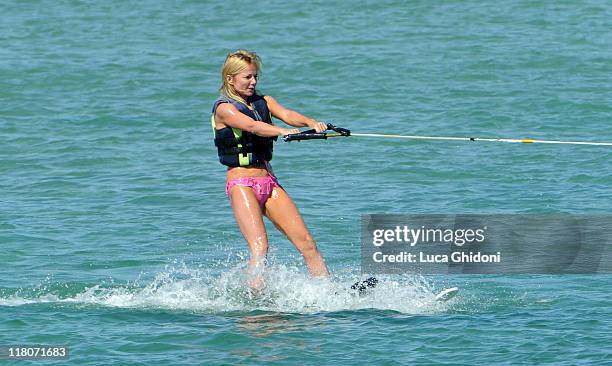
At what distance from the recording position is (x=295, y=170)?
15.6 metres

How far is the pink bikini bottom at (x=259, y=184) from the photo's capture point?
9.80 metres

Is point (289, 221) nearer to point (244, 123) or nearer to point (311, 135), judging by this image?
point (311, 135)

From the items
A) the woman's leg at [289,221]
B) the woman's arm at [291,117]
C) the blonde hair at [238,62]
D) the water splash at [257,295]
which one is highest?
the blonde hair at [238,62]

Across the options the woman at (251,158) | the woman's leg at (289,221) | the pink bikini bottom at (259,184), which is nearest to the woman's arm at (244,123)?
Result: the woman at (251,158)

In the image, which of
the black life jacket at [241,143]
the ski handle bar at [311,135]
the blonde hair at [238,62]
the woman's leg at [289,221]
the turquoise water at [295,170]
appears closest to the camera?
the turquoise water at [295,170]

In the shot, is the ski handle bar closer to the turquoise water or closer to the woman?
the woman

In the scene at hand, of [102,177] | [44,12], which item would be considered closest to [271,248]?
[102,177]

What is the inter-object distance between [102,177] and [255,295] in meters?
5.86

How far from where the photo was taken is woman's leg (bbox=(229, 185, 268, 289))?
32.1 ft

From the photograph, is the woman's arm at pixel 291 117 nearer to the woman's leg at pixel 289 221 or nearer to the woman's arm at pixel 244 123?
the woman's arm at pixel 244 123

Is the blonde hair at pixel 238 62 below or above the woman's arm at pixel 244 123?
above

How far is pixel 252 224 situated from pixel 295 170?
5.89 metres

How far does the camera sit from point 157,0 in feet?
96.0

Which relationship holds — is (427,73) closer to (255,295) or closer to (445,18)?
(445,18)
